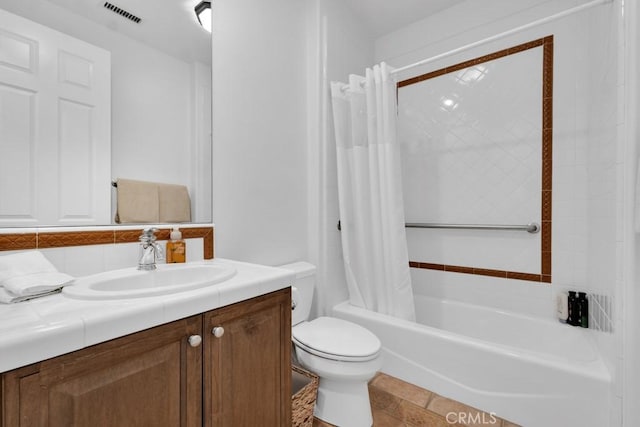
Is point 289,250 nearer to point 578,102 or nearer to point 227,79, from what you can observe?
point 227,79

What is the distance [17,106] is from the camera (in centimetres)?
94

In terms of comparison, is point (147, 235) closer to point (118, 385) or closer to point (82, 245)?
point (82, 245)

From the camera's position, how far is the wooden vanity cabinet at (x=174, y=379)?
1.88ft

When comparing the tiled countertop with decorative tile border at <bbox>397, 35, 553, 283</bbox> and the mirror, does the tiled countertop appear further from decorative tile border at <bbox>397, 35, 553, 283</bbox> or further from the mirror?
decorative tile border at <bbox>397, 35, 553, 283</bbox>

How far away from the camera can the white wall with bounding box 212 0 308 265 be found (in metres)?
1.53

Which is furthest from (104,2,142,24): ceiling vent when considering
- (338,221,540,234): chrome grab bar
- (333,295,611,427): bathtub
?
(333,295,611,427): bathtub

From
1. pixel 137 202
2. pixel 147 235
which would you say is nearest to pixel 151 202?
pixel 137 202

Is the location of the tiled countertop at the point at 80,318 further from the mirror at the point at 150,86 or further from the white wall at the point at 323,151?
the white wall at the point at 323,151

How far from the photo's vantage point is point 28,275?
31.9 inches

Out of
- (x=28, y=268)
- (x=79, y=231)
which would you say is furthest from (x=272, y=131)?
(x=28, y=268)

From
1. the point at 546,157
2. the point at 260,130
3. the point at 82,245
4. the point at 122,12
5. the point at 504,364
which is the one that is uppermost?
the point at 122,12

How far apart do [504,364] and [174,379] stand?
1418 mm

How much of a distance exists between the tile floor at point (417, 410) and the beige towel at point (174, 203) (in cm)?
115

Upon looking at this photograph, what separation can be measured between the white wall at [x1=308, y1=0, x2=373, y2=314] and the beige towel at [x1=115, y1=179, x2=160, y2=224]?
3.31ft
